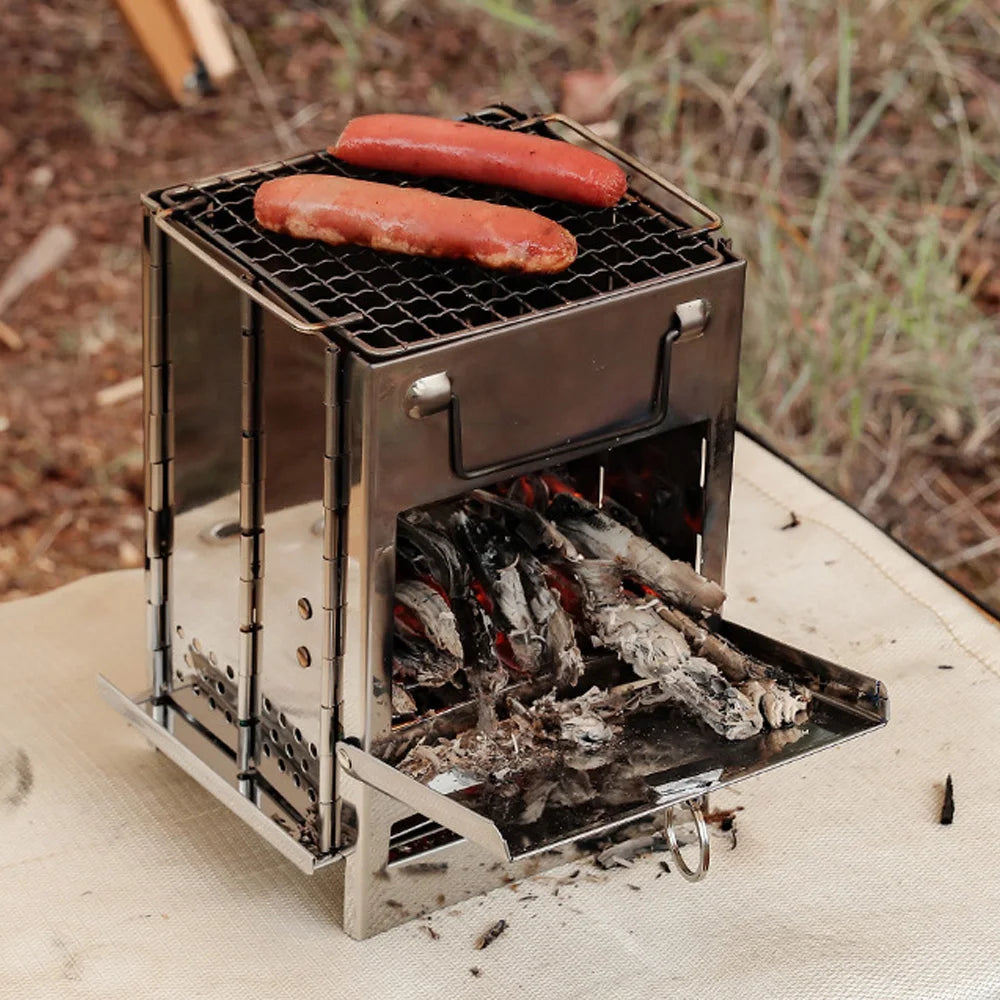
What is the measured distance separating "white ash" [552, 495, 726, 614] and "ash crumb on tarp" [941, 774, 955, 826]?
486mm

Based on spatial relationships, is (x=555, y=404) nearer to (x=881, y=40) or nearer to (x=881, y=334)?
(x=881, y=334)

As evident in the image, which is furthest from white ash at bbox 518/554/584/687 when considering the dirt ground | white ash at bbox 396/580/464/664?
the dirt ground

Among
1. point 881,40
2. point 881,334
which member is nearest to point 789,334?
point 881,334

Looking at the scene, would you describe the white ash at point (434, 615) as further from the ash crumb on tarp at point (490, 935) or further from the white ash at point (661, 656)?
the ash crumb on tarp at point (490, 935)

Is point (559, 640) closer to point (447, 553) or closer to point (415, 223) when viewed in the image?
point (447, 553)

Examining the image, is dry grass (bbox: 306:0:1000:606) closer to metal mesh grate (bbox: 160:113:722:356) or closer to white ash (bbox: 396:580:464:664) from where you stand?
metal mesh grate (bbox: 160:113:722:356)

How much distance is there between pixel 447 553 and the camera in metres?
2.28

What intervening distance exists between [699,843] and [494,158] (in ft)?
3.16

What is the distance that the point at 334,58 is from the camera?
17.2ft

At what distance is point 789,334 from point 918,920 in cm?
202

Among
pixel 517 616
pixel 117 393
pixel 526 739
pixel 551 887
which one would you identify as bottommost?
pixel 117 393

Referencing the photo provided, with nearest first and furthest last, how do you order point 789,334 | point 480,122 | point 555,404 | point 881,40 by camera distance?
point 555,404
point 480,122
point 789,334
point 881,40

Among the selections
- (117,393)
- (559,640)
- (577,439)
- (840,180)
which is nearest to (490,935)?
(559,640)

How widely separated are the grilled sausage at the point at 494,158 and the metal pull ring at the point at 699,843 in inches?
30.7
